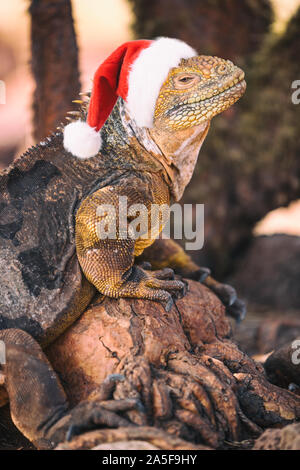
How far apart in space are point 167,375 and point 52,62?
384 cm

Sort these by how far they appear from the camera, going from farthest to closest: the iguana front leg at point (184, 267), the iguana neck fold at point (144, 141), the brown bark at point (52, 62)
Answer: the brown bark at point (52, 62), the iguana front leg at point (184, 267), the iguana neck fold at point (144, 141)

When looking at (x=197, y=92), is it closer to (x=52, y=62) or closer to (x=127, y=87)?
(x=127, y=87)

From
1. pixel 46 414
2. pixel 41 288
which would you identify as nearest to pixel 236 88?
pixel 41 288

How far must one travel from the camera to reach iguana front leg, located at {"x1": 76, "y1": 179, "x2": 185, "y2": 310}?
9.93 ft

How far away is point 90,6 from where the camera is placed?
37.6 ft

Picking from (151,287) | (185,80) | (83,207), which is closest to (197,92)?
(185,80)

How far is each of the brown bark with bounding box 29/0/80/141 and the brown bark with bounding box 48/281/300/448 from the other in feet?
9.54

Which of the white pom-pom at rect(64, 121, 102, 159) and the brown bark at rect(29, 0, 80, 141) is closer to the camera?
the white pom-pom at rect(64, 121, 102, 159)

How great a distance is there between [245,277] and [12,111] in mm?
9742

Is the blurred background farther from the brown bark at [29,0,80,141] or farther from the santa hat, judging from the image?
the santa hat

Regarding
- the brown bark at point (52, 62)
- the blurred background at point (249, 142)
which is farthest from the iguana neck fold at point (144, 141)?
the blurred background at point (249, 142)

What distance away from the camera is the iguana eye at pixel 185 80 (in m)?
3.19

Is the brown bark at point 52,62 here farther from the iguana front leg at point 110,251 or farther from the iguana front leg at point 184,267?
the iguana front leg at point 110,251

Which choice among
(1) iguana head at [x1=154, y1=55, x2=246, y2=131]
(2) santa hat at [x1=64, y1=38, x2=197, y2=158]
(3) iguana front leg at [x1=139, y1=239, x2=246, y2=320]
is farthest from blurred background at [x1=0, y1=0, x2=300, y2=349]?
(1) iguana head at [x1=154, y1=55, x2=246, y2=131]
